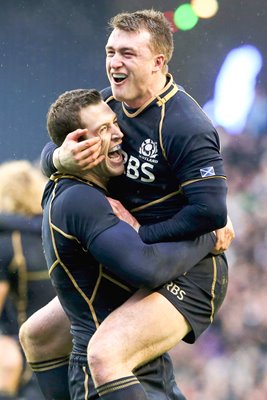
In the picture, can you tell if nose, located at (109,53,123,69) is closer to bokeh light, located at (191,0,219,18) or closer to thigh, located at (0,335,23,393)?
bokeh light, located at (191,0,219,18)

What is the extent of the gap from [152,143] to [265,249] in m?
2.57

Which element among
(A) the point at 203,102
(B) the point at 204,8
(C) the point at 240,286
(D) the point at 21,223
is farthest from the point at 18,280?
(B) the point at 204,8

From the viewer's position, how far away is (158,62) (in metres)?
4.70

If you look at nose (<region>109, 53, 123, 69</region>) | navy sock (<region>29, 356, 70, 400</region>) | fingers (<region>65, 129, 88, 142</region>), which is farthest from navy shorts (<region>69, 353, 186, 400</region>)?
nose (<region>109, 53, 123, 69</region>)

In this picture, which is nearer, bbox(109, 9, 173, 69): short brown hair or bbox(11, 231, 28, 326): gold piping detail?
bbox(109, 9, 173, 69): short brown hair

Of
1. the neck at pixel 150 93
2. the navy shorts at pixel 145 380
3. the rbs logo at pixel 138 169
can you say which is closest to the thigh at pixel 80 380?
the navy shorts at pixel 145 380

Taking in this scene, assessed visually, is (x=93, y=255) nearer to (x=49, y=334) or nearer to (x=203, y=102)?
(x=49, y=334)

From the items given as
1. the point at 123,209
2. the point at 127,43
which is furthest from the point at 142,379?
the point at 127,43

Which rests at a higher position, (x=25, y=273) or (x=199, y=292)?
(x=199, y=292)

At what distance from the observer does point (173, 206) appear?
4648 millimetres

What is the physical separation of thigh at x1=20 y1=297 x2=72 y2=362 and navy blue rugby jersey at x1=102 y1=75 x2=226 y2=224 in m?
0.61

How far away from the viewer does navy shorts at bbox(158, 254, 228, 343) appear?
4.67 meters

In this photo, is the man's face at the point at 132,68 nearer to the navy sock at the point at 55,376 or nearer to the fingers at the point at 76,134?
the fingers at the point at 76,134

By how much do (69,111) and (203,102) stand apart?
2563 mm
